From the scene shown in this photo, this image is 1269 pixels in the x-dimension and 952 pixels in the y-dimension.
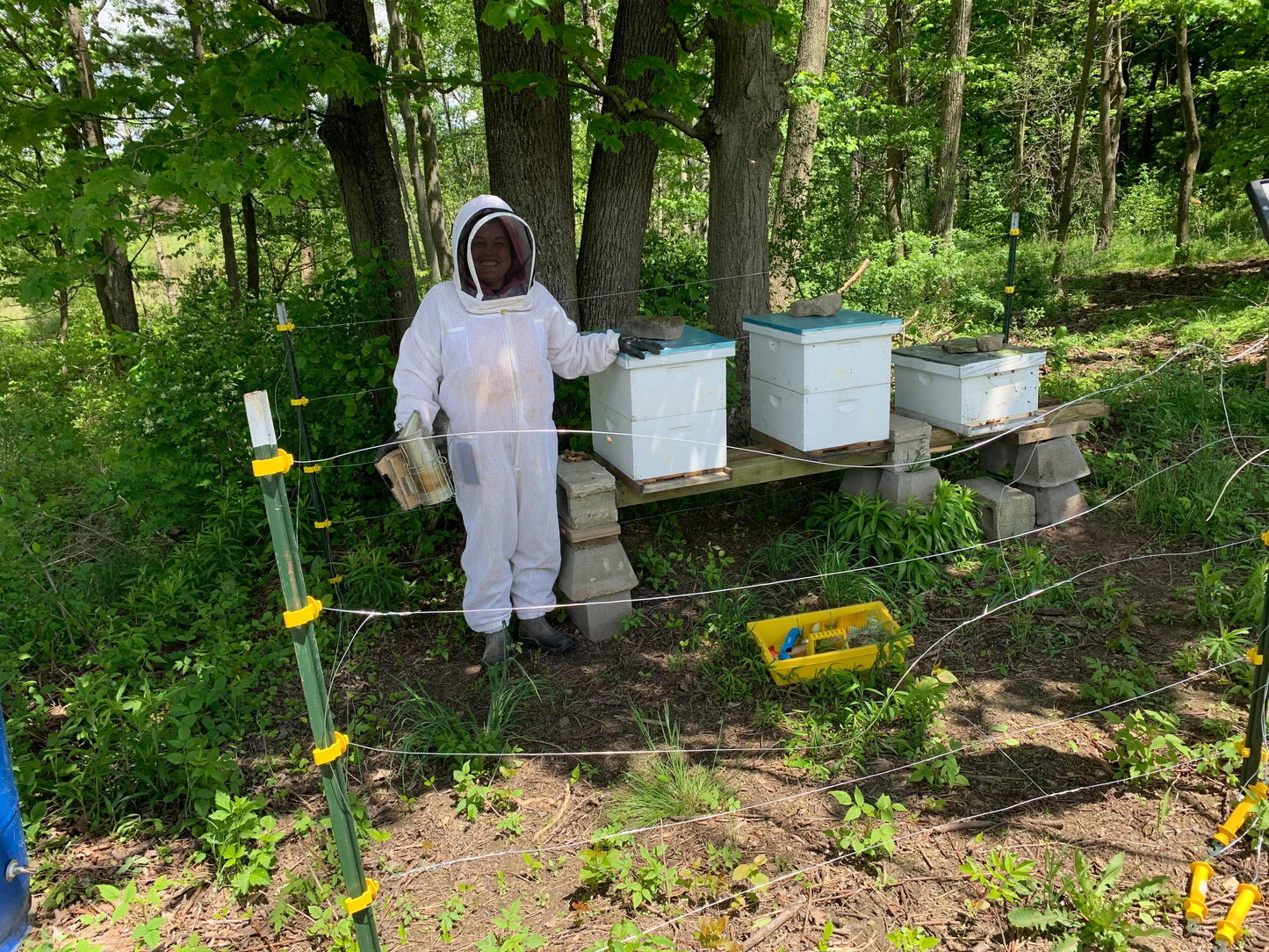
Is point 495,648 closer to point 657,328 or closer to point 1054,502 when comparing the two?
point 657,328

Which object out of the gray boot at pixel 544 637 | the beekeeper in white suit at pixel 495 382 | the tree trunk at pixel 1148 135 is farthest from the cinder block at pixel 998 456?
the tree trunk at pixel 1148 135

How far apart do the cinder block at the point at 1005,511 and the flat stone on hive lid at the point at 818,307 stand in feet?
4.75

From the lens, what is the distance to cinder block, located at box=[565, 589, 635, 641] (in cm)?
395

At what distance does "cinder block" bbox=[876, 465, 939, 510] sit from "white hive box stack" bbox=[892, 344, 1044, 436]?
279 millimetres

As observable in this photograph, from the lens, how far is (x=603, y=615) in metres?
3.98

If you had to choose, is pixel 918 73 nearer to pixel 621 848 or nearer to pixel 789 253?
pixel 789 253

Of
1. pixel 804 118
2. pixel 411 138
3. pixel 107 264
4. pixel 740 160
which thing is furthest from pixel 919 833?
pixel 411 138

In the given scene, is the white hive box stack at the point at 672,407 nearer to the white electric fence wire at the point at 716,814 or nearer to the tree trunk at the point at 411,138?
the white electric fence wire at the point at 716,814

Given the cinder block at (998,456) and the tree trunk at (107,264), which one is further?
the tree trunk at (107,264)

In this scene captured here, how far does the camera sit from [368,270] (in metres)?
4.91

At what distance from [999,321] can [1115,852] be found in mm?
7653

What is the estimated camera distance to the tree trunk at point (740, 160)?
4.76 meters

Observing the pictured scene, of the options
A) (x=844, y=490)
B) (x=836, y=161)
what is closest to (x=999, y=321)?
(x=836, y=161)

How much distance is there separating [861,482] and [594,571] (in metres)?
1.66
